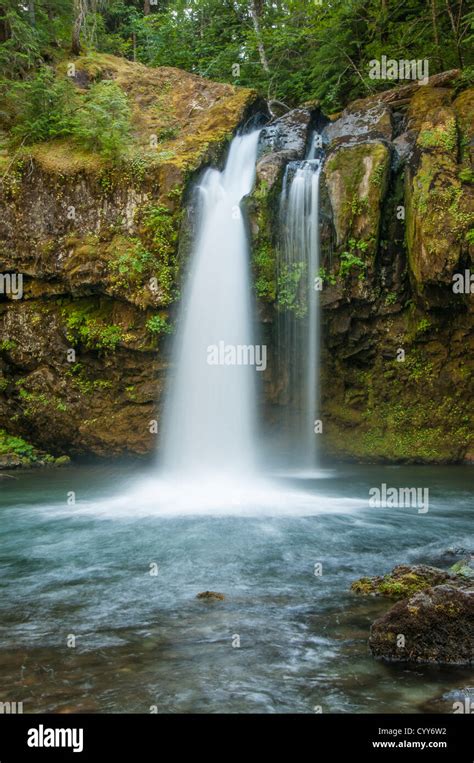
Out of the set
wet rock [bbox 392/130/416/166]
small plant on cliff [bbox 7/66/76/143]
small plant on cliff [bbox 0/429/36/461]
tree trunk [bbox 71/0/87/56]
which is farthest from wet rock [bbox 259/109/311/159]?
small plant on cliff [bbox 0/429/36/461]

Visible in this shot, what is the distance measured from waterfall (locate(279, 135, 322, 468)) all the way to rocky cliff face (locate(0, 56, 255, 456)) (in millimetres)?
2149

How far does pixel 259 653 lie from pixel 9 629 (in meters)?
2.05

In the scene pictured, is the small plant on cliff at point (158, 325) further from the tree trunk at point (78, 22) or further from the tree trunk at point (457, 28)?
the tree trunk at point (457, 28)

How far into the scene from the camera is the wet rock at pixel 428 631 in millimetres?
4602

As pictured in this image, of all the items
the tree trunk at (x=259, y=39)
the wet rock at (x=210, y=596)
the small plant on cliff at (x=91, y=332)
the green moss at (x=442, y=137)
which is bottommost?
the wet rock at (x=210, y=596)

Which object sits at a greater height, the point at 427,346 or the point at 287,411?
the point at 427,346

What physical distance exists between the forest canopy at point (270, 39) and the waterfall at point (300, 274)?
157 inches

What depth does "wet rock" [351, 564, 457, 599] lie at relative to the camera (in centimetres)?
576

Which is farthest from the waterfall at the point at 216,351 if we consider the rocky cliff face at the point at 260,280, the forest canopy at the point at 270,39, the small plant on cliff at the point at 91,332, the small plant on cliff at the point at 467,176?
the forest canopy at the point at 270,39

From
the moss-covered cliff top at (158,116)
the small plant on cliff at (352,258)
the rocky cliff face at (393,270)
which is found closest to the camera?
the rocky cliff face at (393,270)

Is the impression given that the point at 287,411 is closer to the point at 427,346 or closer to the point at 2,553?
the point at 427,346

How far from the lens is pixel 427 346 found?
13703 millimetres
